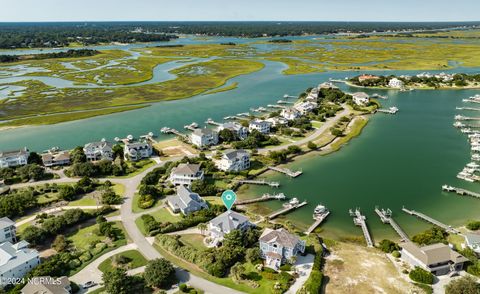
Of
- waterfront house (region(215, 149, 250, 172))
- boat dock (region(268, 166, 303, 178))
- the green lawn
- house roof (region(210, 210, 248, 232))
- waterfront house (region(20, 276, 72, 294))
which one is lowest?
the green lawn

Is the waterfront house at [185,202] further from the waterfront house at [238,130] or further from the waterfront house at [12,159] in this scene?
the waterfront house at [12,159]

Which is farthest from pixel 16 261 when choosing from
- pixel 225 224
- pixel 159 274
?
pixel 225 224

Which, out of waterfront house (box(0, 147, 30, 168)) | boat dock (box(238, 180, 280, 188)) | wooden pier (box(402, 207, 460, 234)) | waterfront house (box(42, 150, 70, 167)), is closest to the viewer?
wooden pier (box(402, 207, 460, 234))

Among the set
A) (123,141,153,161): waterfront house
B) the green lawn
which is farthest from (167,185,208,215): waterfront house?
(123,141,153,161): waterfront house

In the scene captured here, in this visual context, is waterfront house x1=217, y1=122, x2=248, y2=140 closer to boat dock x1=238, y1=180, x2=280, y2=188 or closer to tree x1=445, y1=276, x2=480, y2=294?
boat dock x1=238, y1=180, x2=280, y2=188

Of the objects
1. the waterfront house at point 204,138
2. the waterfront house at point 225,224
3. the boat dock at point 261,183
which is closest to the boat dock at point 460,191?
the boat dock at point 261,183

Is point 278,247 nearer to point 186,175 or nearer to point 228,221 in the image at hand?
point 228,221
